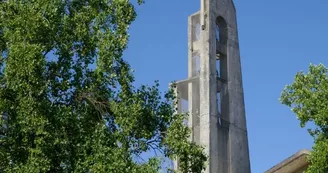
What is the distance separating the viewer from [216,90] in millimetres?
32562

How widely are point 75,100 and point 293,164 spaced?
963cm

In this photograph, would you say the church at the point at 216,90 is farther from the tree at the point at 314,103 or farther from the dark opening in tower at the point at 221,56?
the tree at the point at 314,103

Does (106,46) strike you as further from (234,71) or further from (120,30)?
(234,71)

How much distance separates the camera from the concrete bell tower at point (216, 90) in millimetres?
31234

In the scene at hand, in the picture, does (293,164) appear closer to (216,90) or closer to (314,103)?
(314,103)

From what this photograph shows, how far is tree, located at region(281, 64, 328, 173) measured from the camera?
19.8m

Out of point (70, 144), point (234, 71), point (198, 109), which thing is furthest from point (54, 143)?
point (234, 71)

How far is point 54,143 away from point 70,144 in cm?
63

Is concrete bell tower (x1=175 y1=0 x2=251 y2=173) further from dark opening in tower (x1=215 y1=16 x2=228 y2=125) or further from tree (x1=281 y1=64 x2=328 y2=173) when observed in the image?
tree (x1=281 y1=64 x2=328 y2=173)

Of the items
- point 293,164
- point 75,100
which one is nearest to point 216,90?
point 293,164

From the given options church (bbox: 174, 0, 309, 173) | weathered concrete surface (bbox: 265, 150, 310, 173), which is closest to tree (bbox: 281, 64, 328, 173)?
weathered concrete surface (bbox: 265, 150, 310, 173)

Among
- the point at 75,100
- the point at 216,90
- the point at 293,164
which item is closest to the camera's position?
the point at 75,100

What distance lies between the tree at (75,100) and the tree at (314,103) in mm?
4210

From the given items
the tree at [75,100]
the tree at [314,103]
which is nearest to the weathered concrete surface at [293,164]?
the tree at [314,103]
